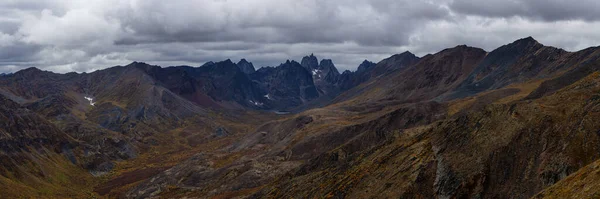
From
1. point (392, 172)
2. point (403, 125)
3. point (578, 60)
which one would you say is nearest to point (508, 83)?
point (578, 60)

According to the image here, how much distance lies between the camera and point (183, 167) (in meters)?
173

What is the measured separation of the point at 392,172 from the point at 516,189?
2136 centimetres

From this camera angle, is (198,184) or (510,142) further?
(198,184)

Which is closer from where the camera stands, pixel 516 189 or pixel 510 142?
pixel 516 189

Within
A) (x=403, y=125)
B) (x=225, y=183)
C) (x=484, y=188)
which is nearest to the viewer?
(x=484, y=188)

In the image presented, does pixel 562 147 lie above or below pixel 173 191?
above

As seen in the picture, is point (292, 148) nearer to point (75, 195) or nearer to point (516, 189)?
point (75, 195)

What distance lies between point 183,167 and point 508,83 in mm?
127245

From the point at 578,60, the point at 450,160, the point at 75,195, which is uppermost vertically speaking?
the point at 578,60

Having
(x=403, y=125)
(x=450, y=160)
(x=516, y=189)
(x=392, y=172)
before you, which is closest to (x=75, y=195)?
(x=403, y=125)

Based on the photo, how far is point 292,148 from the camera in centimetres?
15625

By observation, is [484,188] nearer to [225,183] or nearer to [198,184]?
[225,183]

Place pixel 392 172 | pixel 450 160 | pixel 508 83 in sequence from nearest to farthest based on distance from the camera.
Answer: pixel 450 160
pixel 392 172
pixel 508 83

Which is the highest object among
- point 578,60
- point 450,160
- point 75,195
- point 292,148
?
point 578,60
